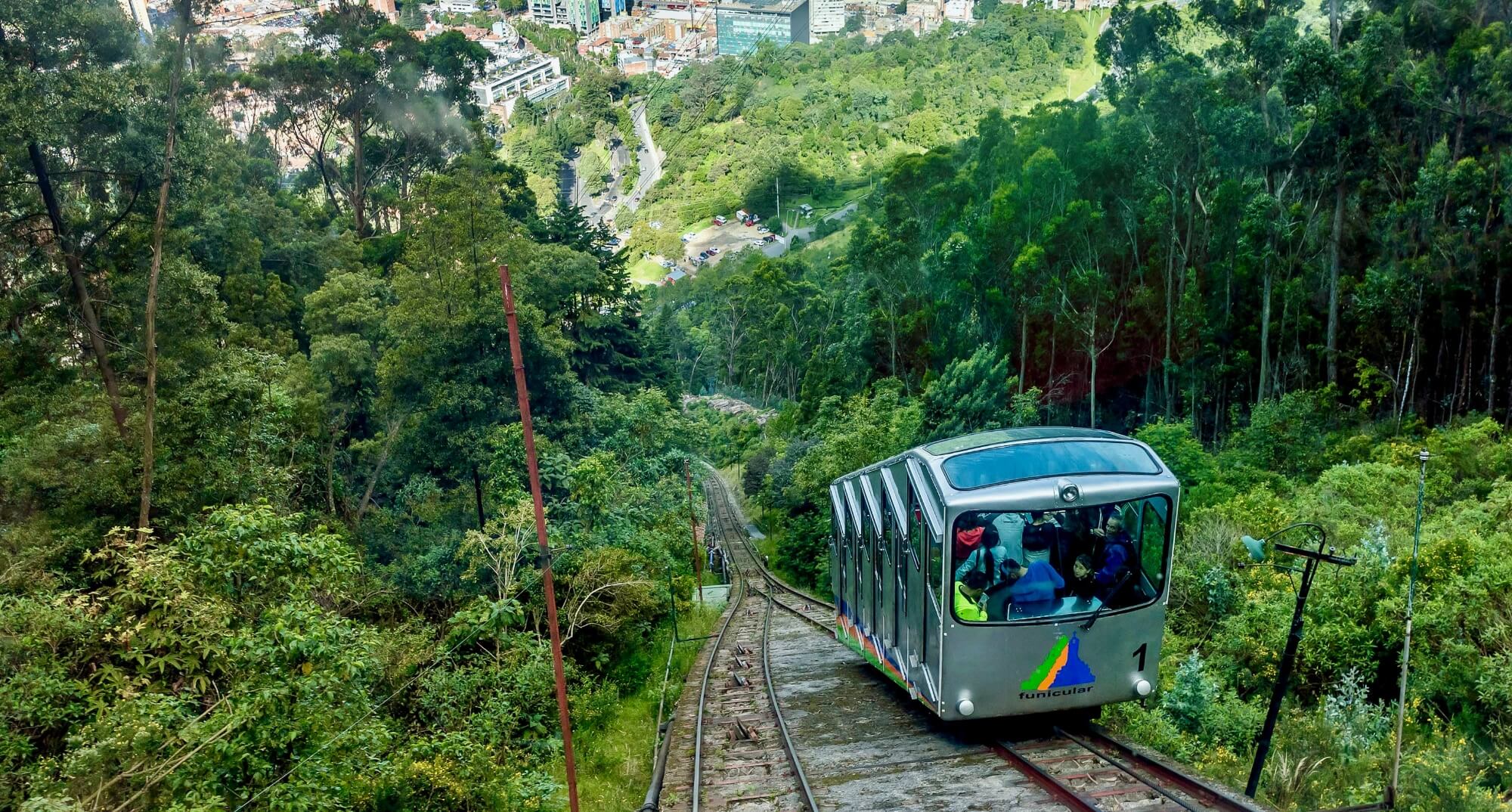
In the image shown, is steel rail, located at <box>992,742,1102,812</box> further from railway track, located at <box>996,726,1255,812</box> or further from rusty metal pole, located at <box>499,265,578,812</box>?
rusty metal pole, located at <box>499,265,578,812</box>

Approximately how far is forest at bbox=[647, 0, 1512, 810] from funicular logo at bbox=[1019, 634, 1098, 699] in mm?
1174

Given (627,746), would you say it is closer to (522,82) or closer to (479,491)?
(479,491)

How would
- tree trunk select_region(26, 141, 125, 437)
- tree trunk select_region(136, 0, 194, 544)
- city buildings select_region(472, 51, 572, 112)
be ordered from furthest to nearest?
city buildings select_region(472, 51, 572, 112), tree trunk select_region(26, 141, 125, 437), tree trunk select_region(136, 0, 194, 544)

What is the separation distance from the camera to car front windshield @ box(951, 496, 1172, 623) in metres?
8.28

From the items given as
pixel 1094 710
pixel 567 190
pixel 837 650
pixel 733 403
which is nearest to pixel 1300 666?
pixel 1094 710

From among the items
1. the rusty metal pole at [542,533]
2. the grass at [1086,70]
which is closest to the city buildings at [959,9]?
the grass at [1086,70]

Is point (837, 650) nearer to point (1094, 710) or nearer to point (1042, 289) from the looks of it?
point (1094, 710)

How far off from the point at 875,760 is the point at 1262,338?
26673 millimetres

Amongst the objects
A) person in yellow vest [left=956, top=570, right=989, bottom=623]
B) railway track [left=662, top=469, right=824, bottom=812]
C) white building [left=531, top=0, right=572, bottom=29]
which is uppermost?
white building [left=531, top=0, right=572, bottom=29]

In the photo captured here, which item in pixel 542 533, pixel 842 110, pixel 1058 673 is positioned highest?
pixel 842 110

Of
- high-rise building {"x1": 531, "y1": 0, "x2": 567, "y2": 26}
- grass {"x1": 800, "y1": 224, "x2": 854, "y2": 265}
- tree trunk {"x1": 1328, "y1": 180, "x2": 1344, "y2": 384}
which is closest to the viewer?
tree trunk {"x1": 1328, "y1": 180, "x2": 1344, "y2": 384}

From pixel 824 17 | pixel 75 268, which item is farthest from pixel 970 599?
pixel 824 17

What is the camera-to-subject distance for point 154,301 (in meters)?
16.3

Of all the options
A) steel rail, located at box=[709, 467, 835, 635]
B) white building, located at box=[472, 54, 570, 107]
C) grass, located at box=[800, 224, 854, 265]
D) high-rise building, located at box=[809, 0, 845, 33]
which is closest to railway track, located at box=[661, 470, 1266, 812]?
steel rail, located at box=[709, 467, 835, 635]
